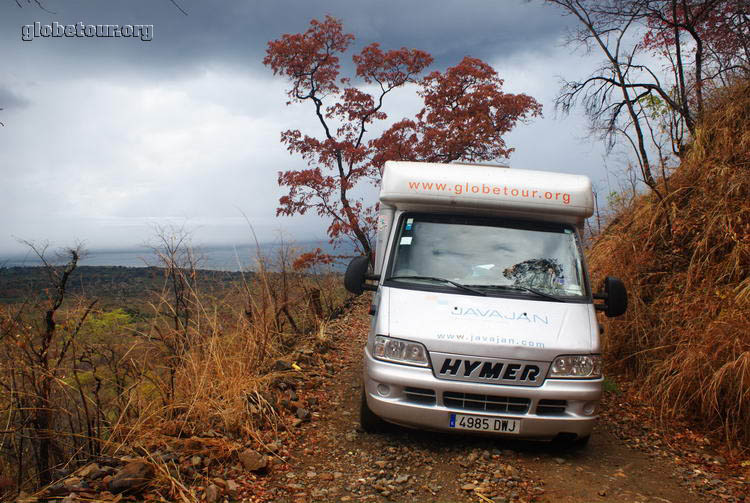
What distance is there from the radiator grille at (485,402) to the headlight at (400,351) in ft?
1.12

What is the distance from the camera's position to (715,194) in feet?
23.4

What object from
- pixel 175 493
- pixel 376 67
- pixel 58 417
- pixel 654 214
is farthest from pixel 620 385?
pixel 376 67

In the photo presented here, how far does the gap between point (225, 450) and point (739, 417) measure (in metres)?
4.41

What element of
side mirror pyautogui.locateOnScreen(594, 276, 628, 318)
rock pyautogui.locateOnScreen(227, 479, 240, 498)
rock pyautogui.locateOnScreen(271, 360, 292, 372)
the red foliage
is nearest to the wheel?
rock pyautogui.locateOnScreen(227, 479, 240, 498)

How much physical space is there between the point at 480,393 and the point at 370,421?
3.65 feet

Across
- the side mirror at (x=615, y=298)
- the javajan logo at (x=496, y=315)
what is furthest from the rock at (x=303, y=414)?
the side mirror at (x=615, y=298)

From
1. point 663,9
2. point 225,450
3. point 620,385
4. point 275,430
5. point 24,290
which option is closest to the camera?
point 225,450

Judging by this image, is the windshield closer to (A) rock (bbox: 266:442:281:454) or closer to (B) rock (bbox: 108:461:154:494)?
(A) rock (bbox: 266:442:281:454)

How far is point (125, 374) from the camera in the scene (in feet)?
16.6

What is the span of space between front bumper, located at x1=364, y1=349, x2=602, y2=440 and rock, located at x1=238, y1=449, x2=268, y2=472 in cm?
98

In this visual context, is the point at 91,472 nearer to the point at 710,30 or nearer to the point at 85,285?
the point at 85,285

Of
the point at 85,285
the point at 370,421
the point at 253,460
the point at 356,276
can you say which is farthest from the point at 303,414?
the point at 85,285

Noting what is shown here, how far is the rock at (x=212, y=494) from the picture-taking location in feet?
11.9

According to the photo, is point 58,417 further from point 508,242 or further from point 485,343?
point 508,242
